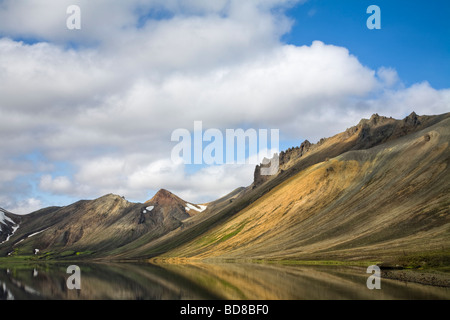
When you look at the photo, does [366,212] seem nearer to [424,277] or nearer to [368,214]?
[368,214]

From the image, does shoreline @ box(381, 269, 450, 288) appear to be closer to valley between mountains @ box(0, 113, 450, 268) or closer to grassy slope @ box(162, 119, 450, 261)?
valley between mountains @ box(0, 113, 450, 268)

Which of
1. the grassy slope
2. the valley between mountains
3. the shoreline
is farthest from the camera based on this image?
the grassy slope

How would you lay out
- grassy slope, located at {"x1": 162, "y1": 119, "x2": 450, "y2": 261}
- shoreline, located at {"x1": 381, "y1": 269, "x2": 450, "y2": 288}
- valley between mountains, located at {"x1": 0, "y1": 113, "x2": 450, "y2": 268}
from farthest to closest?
grassy slope, located at {"x1": 162, "y1": 119, "x2": 450, "y2": 261}
valley between mountains, located at {"x1": 0, "y1": 113, "x2": 450, "y2": 268}
shoreline, located at {"x1": 381, "y1": 269, "x2": 450, "y2": 288}

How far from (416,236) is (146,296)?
82536 millimetres

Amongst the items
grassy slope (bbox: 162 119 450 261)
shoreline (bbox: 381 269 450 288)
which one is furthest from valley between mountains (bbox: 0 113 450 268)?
shoreline (bbox: 381 269 450 288)

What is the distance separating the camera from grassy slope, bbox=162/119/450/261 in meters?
112

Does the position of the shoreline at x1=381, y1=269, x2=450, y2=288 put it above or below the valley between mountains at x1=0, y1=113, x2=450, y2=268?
below

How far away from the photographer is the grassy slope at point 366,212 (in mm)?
111750

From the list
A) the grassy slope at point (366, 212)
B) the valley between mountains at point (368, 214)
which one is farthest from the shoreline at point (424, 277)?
the grassy slope at point (366, 212)

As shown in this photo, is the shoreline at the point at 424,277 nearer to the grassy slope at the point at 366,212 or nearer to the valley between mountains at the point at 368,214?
the valley between mountains at the point at 368,214

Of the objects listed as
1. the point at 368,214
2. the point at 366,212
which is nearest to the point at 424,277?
the point at 368,214

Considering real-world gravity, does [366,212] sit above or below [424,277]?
above

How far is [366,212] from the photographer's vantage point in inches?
5630
